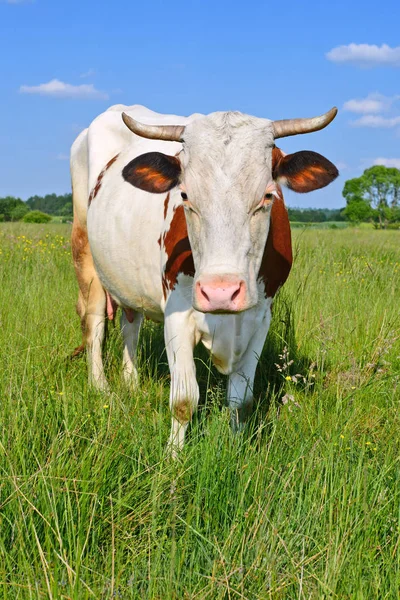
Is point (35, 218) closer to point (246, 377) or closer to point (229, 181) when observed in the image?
point (246, 377)

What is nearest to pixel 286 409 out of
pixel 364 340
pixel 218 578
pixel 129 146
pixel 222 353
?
pixel 222 353

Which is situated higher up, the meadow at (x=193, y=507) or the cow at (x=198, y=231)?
the cow at (x=198, y=231)

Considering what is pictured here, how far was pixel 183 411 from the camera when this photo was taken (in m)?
4.06

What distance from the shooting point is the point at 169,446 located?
3211mm

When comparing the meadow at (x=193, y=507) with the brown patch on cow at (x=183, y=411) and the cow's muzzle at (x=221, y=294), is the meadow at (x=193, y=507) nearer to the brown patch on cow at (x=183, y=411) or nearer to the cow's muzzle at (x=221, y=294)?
the brown patch on cow at (x=183, y=411)

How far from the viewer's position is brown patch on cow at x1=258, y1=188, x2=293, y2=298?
409 cm

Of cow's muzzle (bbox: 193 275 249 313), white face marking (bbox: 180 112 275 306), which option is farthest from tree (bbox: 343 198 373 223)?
cow's muzzle (bbox: 193 275 249 313)

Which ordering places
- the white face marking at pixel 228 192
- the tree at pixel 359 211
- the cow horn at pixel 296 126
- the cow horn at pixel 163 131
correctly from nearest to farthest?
the white face marking at pixel 228 192 → the cow horn at pixel 296 126 → the cow horn at pixel 163 131 → the tree at pixel 359 211

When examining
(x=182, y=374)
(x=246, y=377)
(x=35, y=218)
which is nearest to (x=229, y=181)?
(x=182, y=374)

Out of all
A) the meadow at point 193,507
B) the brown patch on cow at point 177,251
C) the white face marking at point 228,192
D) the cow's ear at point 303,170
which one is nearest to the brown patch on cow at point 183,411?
the meadow at point 193,507

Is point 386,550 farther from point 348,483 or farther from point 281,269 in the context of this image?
point 281,269

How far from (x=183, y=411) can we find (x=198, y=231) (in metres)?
1.12

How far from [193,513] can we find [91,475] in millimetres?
441

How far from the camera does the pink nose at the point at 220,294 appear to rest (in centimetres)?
312
